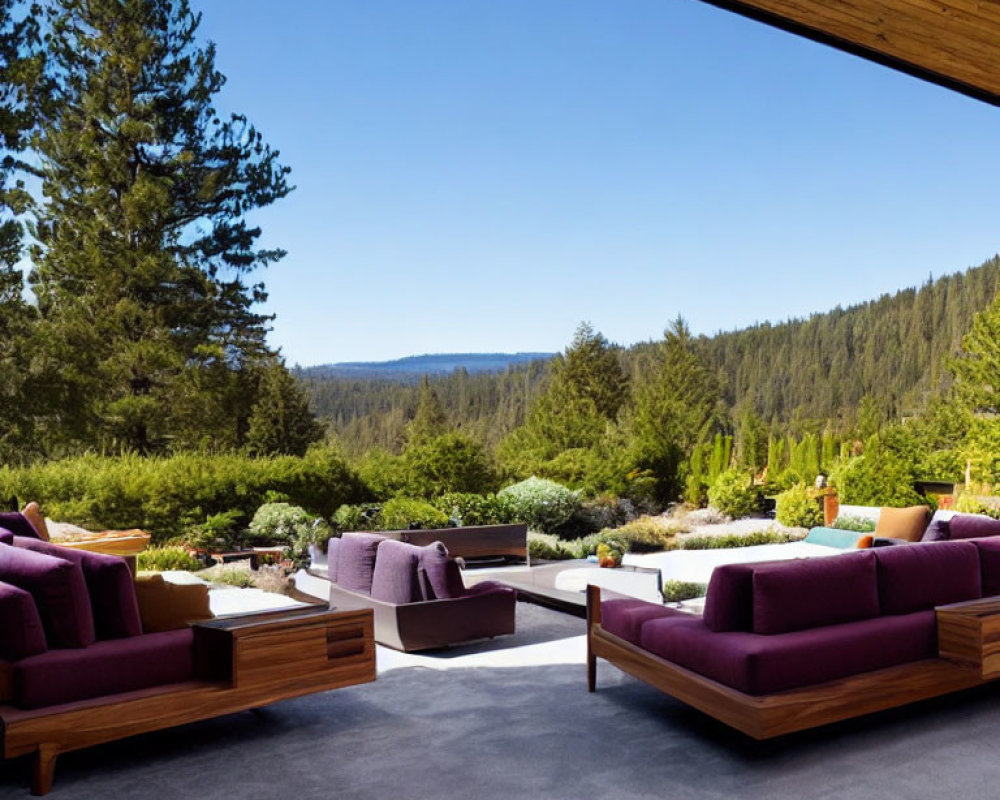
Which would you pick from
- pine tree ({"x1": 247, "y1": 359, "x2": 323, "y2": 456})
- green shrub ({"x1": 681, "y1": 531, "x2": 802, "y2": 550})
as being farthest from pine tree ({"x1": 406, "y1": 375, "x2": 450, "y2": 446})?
green shrub ({"x1": 681, "y1": 531, "x2": 802, "y2": 550})

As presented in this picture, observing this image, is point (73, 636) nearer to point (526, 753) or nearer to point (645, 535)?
point (526, 753)

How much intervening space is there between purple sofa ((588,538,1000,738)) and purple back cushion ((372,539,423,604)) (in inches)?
71.5

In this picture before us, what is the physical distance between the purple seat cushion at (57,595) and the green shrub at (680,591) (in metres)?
4.74

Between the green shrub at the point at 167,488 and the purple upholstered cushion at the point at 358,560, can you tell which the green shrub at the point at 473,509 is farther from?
the purple upholstered cushion at the point at 358,560

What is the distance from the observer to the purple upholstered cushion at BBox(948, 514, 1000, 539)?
561 cm

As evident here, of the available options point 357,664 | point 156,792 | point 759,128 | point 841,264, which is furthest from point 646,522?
point 841,264

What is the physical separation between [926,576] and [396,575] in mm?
3156

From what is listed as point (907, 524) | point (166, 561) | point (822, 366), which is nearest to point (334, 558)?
point (166, 561)

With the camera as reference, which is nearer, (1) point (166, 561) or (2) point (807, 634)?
(2) point (807, 634)

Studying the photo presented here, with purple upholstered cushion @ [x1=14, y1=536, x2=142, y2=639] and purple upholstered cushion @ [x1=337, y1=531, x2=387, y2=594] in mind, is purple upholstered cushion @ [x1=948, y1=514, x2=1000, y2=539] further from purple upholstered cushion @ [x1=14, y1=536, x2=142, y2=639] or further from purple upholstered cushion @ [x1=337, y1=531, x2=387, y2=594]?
purple upholstered cushion @ [x1=14, y1=536, x2=142, y2=639]

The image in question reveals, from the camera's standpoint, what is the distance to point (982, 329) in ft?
65.9

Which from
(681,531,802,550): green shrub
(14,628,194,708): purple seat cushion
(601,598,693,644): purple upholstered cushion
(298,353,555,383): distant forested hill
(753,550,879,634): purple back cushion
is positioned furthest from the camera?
(298,353,555,383): distant forested hill

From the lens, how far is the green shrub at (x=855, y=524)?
32.7 feet

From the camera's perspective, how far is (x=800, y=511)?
13.0m
